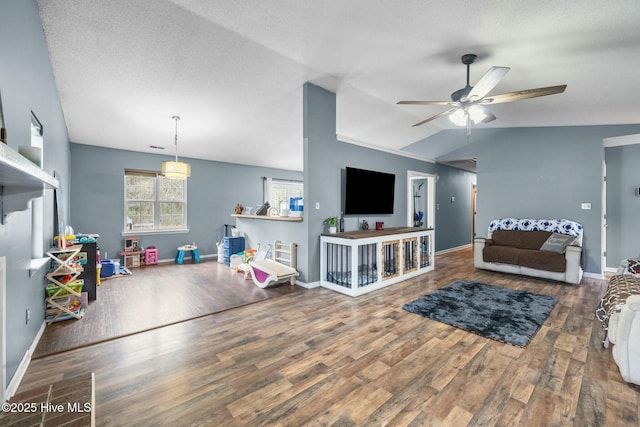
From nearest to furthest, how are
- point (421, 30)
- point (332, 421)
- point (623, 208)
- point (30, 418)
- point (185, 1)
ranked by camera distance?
1. point (30, 418)
2. point (332, 421)
3. point (185, 1)
4. point (421, 30)
5. point (623, 208)

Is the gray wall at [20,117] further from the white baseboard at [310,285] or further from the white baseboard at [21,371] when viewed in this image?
the white baseboard at [310,285]

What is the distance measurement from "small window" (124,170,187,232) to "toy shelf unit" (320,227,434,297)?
13.8 ft

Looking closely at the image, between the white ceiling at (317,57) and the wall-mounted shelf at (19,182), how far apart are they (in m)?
1.82

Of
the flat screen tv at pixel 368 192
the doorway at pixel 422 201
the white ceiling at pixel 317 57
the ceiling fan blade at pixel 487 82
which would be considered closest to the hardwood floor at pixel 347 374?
the flat screen tv at pixel 368 192

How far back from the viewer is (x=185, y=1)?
2.37 meters

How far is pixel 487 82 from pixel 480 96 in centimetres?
34

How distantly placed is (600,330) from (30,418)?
4.26 meters

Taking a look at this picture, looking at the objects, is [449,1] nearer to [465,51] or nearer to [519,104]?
[465,51]

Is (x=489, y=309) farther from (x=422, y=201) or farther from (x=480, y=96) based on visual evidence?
(x=422, y=201)

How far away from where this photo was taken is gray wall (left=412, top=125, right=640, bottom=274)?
4.73 metres

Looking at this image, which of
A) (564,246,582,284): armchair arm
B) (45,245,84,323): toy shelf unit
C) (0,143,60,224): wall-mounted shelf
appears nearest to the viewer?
(0,143,60,224): wall-mounted shelf

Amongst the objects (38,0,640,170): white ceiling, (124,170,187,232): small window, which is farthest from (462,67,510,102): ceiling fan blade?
(124,170,187,232): small window

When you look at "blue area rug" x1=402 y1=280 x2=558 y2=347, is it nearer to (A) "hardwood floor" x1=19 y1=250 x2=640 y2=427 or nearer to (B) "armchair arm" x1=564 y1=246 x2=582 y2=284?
(A) "hardwood floor" x1=19 y1=250 x2=640 y2=427

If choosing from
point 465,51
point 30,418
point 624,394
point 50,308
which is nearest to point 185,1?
point 465,51
